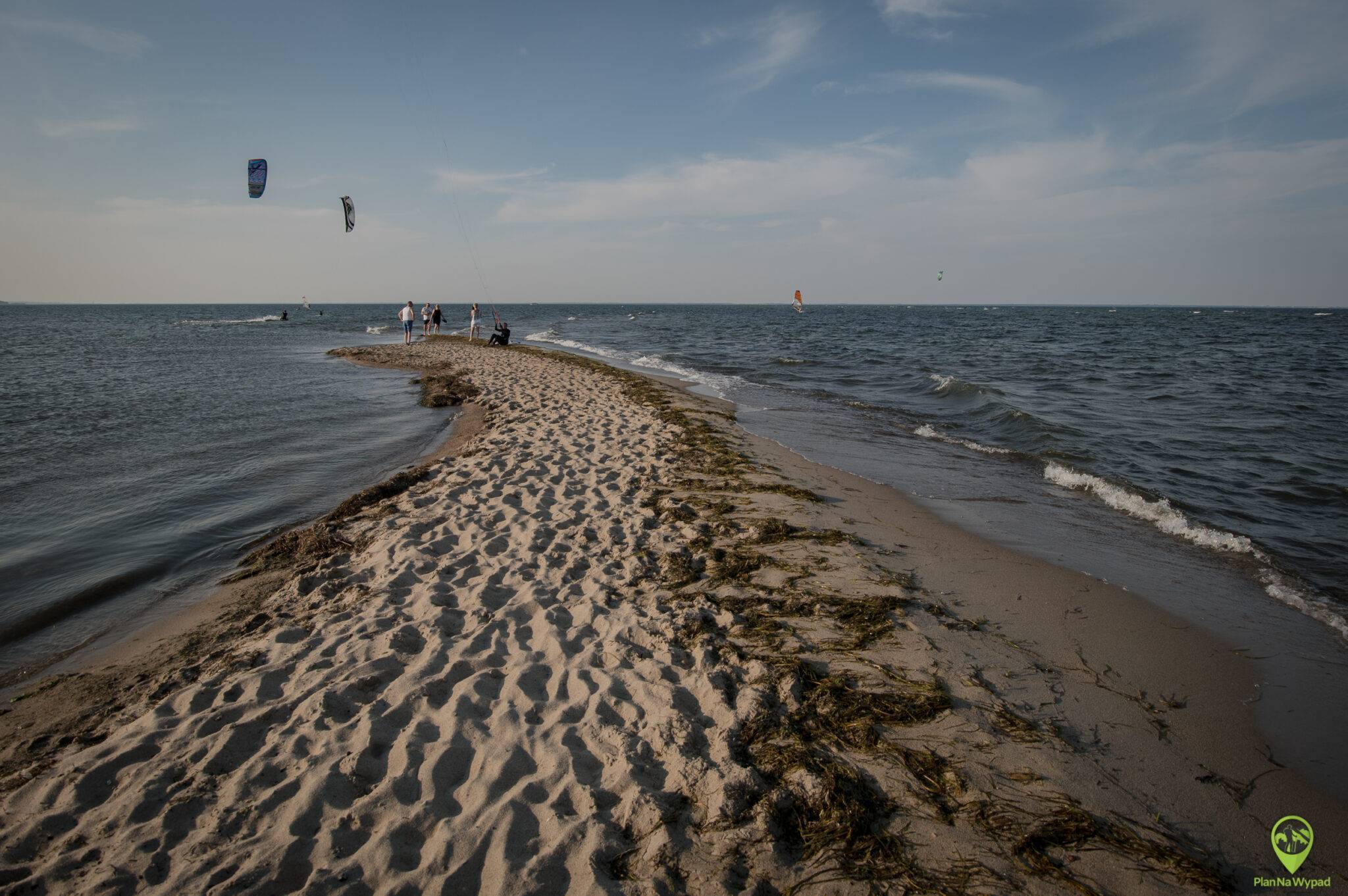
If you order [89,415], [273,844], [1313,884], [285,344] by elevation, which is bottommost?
[1313,884]

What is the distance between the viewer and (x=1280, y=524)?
7.11 metres

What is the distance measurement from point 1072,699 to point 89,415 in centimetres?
1810

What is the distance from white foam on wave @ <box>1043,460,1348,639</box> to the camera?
5188 mm

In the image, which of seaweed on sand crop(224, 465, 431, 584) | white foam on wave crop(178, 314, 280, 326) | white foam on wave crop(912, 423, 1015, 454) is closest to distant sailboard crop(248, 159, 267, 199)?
seaweed on sand crop(224, 465, 431, 584)

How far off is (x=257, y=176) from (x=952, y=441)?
20.6m

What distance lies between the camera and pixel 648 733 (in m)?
3.14

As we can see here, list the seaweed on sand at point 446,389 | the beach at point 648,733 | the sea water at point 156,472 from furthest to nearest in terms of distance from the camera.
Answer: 1. the seaweed on sand at point 446,389
2. the sea water at point 156,472
3. the beach at point 648,733

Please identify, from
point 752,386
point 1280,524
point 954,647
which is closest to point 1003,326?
point 752,386

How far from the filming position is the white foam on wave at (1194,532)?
5.19m

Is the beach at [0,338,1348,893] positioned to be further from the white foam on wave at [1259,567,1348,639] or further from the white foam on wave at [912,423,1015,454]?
the white foam on wave at [912,423,1015,454]

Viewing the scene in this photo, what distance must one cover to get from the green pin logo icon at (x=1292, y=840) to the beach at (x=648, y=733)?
0.04 meters

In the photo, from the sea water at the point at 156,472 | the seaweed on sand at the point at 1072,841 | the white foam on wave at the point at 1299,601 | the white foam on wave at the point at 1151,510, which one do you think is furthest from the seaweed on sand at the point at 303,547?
the white foam on wave at the point at 1151,510

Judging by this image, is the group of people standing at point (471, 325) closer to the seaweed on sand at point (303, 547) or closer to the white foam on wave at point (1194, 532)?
the seaweed on sand at point (303, 547)

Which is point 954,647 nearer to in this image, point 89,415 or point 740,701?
point 740,701
